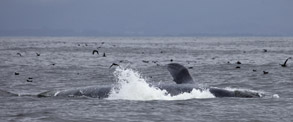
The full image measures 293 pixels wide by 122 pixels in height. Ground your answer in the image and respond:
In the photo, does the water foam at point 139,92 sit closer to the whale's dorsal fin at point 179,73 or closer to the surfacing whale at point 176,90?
the surfacing whale at point 176,90

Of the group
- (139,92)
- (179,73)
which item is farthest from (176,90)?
(139,92)

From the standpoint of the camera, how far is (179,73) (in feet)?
64.3

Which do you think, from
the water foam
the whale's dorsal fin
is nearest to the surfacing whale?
the whale's dorsal fin

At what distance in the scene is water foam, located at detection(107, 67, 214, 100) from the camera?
19.2 m

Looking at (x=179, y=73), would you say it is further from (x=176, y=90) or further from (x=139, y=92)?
(x=139, y=92)

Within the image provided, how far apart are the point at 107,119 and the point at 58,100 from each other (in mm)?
3981

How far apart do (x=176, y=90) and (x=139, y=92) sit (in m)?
1.97

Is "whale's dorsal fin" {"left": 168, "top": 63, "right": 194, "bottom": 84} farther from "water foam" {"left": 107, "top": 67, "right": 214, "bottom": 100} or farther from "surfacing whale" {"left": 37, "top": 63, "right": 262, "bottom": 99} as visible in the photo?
"water foam" {"left": 107, "top": 67, "right": 214, "bottom": 100}

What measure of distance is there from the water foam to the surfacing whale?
0.43 feet

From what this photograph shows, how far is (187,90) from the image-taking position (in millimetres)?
19328

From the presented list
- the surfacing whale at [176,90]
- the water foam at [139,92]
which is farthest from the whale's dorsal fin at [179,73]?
the water foam at [139,92]

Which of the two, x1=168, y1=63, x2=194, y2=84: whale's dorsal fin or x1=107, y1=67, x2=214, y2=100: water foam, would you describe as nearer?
x1=107, y1=67, x2=214, y2=100: water foam

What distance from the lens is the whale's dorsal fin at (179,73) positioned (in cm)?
1935

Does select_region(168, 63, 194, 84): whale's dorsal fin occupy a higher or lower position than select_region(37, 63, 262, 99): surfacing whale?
higher
